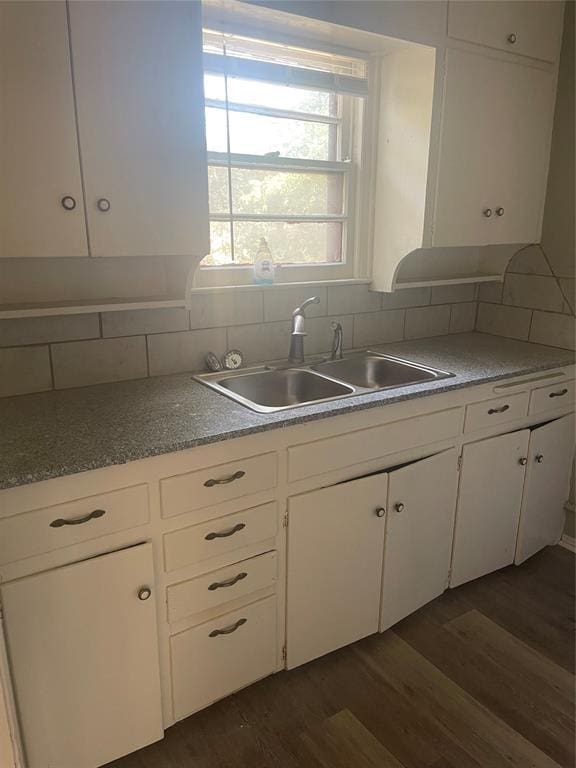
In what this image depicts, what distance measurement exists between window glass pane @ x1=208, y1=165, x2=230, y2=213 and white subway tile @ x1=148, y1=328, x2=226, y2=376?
1.49 ft

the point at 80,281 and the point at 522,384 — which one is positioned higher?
the point at 80,281

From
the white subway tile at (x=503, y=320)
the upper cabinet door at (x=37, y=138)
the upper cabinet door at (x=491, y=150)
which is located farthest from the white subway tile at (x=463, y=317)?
the upper cabinet door at (x=37, y=138)

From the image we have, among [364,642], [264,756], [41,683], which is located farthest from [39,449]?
[364,642]

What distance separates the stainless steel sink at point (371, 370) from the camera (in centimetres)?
225

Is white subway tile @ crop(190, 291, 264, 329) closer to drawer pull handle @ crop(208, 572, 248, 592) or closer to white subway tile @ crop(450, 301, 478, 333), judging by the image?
drawer pull handle @ crop(208, 572, 248, 592)

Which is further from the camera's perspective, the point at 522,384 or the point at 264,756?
the point at 522,384

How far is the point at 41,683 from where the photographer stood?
139 cm

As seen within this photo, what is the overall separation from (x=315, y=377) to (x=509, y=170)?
1.22m

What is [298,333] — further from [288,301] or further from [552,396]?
[552,396]

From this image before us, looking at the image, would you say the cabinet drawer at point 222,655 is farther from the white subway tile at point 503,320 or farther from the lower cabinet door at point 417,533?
the white subway tile at point 503,320

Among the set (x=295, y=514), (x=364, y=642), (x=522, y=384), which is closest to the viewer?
(x=295, y=514)

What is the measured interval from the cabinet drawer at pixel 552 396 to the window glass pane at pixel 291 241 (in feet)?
3.30

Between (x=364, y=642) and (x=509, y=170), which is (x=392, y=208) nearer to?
(x=509, y=170)

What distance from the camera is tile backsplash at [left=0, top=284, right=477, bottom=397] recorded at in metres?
1.80
